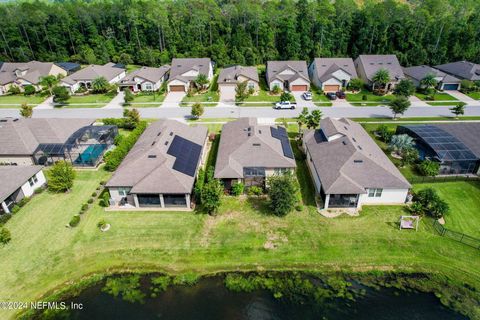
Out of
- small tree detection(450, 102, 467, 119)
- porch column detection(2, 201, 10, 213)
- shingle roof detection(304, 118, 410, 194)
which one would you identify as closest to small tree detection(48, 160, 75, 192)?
porch column detection(2, 201, 10, 213)

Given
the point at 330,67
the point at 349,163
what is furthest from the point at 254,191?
the point at 330,67

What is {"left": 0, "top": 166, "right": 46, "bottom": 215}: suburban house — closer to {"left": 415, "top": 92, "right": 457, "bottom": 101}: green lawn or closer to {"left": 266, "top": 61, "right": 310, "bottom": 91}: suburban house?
{"left": 266, "top": 61, "right": 310, "bottom": 91}: suburban house

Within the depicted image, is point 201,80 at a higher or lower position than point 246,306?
higher

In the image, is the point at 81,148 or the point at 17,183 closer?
the point at 17,183

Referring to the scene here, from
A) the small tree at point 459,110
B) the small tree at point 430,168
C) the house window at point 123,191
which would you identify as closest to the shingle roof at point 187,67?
the house window at point 123,191

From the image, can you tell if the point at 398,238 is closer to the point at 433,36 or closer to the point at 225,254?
the point at 225,254

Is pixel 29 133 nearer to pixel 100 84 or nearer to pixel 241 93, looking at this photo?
A: pixel 100 84
